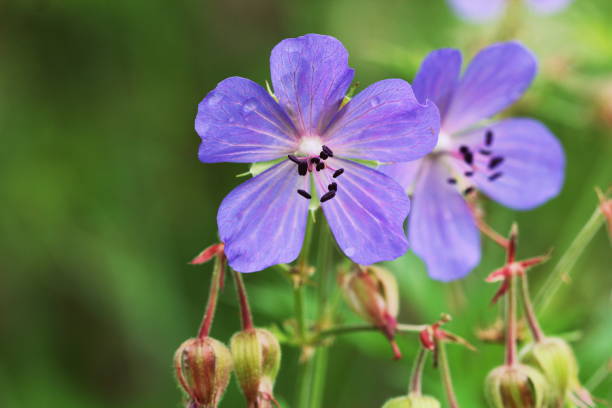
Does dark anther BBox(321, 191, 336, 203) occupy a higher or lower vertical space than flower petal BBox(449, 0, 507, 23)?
lower

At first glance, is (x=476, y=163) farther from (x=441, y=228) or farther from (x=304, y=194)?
(x=304, y=194)

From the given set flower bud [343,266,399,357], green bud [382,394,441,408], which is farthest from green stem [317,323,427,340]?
green bud [382,394,441,408]

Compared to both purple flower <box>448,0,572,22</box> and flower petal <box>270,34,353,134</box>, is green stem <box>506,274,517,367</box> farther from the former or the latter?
purple flower <box>448,0,572,22</box>

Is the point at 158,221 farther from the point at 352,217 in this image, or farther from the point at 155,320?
the point at 352,217

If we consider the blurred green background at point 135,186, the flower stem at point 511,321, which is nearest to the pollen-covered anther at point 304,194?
the flower stem at point 511,321

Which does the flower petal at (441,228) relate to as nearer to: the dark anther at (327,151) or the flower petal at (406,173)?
the flower petal at (406,173)

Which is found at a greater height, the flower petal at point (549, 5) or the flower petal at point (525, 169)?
the flower petal at point (549, 5)

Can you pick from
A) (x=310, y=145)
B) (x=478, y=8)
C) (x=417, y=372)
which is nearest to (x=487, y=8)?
(x=478, y=8)
